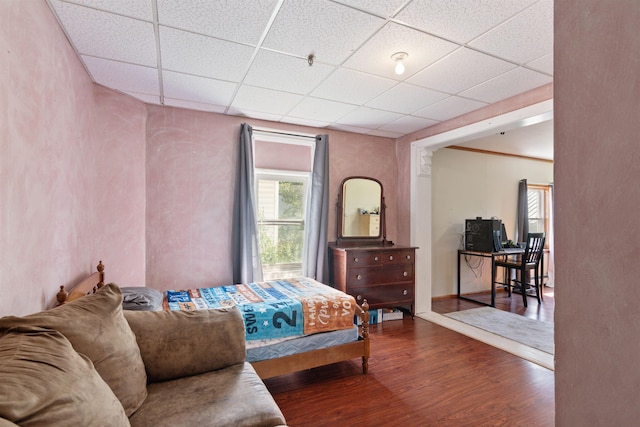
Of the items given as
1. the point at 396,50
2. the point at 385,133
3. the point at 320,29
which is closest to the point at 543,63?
the point at 396,50

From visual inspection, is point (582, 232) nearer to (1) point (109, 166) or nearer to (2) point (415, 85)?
(2) point (415, 85)

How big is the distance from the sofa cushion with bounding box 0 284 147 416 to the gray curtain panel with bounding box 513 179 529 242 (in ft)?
19.8

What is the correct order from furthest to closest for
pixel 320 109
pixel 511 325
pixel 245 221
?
1. pixel 511 325
2. pixel 245 221
3. pixel 320 109

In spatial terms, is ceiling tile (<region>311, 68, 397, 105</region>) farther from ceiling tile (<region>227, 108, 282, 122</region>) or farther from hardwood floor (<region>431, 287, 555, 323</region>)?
hardwood floor (<region>431, 287, 555, 323</region>)

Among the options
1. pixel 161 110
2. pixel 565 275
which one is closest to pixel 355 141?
pixel 161 110

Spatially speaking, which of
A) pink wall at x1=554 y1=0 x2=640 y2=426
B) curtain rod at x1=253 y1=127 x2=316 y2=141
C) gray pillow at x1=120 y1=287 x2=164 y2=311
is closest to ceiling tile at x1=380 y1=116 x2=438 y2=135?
curtain rod at x1=253 y1=127 x2=316 y2=141

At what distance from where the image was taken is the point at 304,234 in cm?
397

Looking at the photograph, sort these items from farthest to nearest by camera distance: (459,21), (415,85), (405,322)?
1. (405,322)
2. (415,85)
3. (459,21)

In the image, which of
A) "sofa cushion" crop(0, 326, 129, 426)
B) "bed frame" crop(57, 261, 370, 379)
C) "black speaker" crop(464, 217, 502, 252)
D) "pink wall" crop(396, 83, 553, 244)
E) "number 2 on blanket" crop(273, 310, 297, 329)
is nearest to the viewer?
"sofa cushion" crop(0, 326, 129, 426)

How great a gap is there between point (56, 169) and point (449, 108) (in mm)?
3416

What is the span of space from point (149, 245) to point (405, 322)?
3.03 m

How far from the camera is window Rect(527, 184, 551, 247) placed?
19.4 feet

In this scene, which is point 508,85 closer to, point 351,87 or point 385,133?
point 351,87

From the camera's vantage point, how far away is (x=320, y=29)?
1.95m
